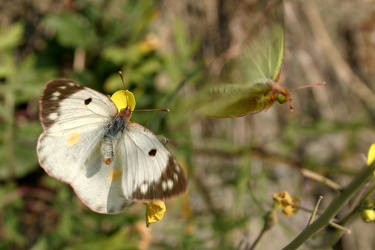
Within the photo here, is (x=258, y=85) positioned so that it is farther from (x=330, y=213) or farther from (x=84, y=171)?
(x=84, y=171)

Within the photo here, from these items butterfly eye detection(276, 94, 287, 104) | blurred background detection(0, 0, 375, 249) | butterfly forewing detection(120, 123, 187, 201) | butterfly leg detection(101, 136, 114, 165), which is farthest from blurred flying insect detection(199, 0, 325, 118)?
blurred background detection(0, 0, 375, 249)

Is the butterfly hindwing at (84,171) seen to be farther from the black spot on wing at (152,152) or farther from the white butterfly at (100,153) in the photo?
the black spot on wing at (152,152)

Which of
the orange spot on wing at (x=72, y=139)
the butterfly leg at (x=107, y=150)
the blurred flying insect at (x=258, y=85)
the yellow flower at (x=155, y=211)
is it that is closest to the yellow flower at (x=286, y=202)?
the blurred flying insect at (x=258, y=85)

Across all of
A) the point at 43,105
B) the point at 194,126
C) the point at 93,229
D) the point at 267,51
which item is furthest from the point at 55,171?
the point at 194,126

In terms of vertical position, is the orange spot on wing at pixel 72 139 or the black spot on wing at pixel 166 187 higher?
the orange spot on wing at pixel 72 139

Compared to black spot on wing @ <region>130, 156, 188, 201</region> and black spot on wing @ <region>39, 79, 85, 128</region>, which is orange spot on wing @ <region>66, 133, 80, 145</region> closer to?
black spot on wing @ <region>39, 79, 85, 128</region>

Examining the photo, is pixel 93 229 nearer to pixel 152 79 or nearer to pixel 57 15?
pixel 152 79

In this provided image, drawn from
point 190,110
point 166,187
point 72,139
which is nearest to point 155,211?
point 166,187
